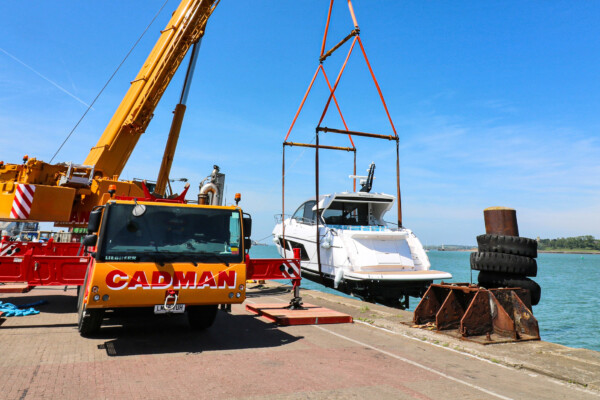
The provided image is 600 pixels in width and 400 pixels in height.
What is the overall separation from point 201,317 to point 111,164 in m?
7.30

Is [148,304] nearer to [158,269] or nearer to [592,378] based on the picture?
[158,269]

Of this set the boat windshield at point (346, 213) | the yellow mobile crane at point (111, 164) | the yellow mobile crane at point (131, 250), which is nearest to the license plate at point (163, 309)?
the yellow mobile crane at point (131, 250)

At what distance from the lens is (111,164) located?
40.3ft

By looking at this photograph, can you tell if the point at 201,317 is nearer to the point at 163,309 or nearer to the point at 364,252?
the point at 163,309

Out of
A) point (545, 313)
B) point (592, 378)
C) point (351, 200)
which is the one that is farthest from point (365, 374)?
point (545, 313)

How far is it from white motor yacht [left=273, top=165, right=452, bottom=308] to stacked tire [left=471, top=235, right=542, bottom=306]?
3706 millimetres

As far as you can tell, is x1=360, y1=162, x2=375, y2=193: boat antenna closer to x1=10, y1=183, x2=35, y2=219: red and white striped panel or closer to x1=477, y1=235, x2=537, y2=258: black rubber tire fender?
x1=477, y1=235, x2=537, y2=258: black rubber tire fender

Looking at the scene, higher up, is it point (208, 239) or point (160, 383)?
point (208, 239)

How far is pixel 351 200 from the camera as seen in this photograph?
15.0 meters

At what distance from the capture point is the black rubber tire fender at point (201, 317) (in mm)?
7262

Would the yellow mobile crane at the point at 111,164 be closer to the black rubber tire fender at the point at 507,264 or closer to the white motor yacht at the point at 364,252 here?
the white motor yacht at the point at 364,252

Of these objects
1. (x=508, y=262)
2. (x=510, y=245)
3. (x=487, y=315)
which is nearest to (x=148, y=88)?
(x=510, y=245)

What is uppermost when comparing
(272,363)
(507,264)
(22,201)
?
(22,201)

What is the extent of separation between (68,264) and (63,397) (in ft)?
13.4
